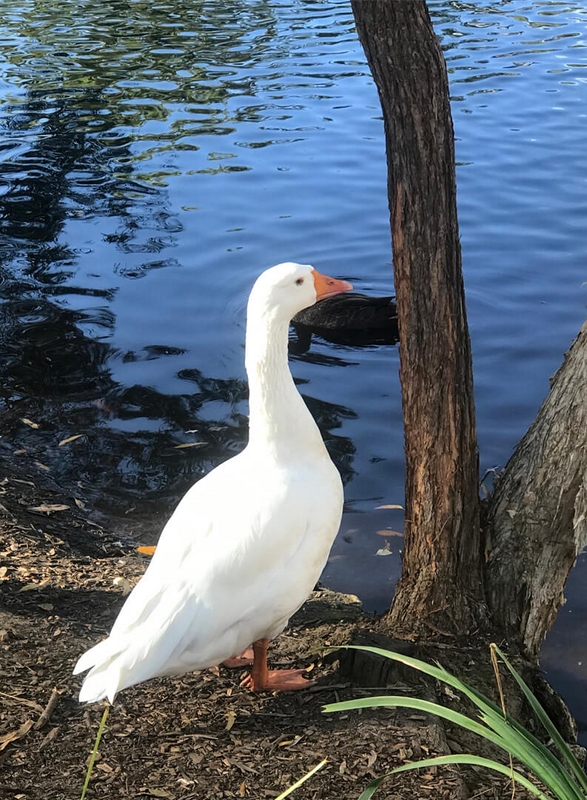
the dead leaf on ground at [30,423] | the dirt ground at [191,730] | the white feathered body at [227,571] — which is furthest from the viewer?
the dead leaf on ground at [30,423]

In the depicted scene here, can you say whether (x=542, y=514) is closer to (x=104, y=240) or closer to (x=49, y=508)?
(x=49, y=508)

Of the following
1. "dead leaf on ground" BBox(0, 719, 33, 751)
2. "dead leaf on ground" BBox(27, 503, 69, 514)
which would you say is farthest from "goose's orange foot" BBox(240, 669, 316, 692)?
"dead leaf on ground" BBox(27, 503, 69, 514)

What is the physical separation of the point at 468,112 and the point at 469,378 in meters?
10.1

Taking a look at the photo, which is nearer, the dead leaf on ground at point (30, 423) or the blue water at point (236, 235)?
the blue water at point (236, 235)

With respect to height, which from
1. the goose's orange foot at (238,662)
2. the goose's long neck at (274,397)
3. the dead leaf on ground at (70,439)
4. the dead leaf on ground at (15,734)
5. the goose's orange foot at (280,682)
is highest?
the goose's long neck at (274,397)

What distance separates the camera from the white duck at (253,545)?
330 cm

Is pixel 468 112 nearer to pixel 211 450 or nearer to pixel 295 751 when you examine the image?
pixel 211 450

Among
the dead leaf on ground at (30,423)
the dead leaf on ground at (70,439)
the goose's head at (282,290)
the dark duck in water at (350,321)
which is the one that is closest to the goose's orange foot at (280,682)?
the goose's head at (282,290)

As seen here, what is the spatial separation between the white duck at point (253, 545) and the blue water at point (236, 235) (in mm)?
1853

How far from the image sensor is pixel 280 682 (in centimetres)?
363

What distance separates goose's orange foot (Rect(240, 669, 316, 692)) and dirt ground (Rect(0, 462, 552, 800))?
1.5 inches

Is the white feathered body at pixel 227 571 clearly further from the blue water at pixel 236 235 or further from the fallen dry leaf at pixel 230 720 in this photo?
the blue water at pixel 236 235

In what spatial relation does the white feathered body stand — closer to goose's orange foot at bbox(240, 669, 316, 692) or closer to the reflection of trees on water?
goose's orange foot at bbox(240, 669, 316, 692)

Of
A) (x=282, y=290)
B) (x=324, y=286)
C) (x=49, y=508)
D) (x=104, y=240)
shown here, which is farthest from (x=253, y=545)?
(x=104, y=240)
